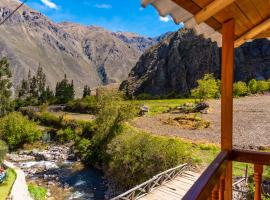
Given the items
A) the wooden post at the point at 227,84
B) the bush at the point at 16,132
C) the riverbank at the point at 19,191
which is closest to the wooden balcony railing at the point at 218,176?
the wooden post at the point at 227,84

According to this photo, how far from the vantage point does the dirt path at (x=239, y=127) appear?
72.4ft

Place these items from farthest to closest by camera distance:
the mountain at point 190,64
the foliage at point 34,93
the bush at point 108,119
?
the mountain at point 190,64 < the foliage at point 34,93 < the bush at point 108,119

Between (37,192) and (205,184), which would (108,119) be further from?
(205,184)

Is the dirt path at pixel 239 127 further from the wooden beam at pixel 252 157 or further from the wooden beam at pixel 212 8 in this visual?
the wooden beam at pixel 212 8

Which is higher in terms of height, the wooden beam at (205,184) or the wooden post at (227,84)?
the wooden post at (227,84)

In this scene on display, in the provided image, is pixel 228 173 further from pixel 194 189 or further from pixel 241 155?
pixel 194 189

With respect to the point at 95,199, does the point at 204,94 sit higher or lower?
higher

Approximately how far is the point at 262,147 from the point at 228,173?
57.3 ft

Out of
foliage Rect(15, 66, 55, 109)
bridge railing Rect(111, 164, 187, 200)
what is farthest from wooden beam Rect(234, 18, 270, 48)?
foliage Rect(15, 66, 55, 109)

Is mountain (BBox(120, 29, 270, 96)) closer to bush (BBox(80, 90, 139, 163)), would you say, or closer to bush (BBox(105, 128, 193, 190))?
bush (BBox(80, 90, 139, 163))

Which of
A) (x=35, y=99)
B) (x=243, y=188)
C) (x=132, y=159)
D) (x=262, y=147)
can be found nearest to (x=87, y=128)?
(x=132, y=159)

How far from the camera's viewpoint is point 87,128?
3073cm

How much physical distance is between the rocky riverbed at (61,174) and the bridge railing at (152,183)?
463cm

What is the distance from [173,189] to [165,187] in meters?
0.37
